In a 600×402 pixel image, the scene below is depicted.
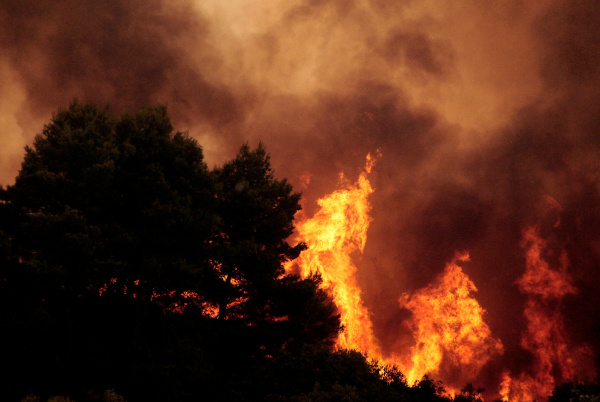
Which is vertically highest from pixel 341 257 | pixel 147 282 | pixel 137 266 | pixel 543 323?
pixel 341 257

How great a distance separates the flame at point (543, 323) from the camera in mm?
43094

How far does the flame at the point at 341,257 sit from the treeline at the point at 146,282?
23.1 meters

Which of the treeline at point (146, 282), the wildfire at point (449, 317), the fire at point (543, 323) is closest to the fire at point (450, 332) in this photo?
the wildfire at point (449, 317)

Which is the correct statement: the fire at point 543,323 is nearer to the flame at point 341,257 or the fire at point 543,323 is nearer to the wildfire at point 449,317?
the wildfire at point 449,317

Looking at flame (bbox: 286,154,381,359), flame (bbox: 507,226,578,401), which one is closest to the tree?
flame (bbox: 286,154,381,359)

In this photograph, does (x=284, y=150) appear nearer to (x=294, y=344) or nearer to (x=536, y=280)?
(x=536, y=280)

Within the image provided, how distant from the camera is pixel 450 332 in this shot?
46281 mm

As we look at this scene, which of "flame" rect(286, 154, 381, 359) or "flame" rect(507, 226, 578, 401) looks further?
"flame" rect(286, 154, 381, 359)

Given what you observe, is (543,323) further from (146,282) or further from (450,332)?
(146,282)

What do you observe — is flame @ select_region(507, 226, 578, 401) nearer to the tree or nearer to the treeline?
the treeline

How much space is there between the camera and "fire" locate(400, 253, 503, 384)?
44469 mm

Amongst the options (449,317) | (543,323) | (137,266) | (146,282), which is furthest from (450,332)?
(137,266)

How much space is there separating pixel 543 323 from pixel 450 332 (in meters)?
13.6

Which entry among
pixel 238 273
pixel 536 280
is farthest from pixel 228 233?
pixel 536 280
